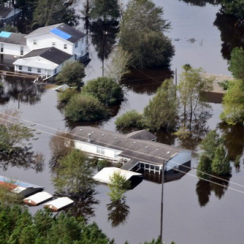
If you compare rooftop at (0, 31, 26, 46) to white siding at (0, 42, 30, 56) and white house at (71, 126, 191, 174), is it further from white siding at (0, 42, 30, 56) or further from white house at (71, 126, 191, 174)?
white house at (71, 126, 191, 174)

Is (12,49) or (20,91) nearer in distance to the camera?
(20,91)

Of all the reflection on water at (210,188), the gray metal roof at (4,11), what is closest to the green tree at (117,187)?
the reflection on water at (210,188)

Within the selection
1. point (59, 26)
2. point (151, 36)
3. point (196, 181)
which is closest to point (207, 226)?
point (196, 181)

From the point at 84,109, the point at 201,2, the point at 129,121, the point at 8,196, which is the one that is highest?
the point at 201,2

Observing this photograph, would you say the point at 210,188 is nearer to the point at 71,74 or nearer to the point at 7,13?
the point at 71,74

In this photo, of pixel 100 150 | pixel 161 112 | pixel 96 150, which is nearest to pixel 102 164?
pixel 100 150

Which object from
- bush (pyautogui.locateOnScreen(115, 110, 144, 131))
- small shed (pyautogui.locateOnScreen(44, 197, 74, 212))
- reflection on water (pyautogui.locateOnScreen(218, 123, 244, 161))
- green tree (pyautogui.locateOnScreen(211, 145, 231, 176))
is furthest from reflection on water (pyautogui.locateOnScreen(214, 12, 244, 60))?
small shed (pyautogui.locateOnScreen(44, 197, 74, 212))

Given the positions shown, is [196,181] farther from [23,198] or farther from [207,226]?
[23,198]

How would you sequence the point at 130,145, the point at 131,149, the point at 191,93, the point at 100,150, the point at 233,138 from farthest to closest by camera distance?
1. the point at 191,93
2. the point at 233,138
3. the point at 100,150
4. the point at 130,145
5. the point at 131,149
